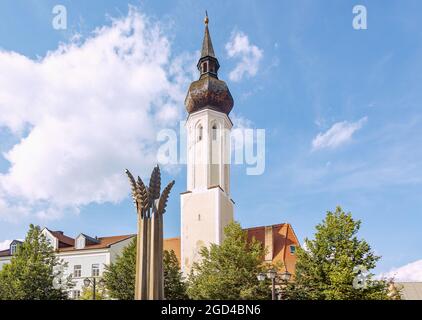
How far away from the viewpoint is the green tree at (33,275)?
1164 inches

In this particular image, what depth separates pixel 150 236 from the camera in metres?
16.2

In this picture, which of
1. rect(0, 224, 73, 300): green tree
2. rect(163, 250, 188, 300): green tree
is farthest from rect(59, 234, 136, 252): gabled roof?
rect(163, 250, 188, 300): green tree

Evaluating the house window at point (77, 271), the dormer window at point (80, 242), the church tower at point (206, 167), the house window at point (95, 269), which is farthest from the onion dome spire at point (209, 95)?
the house window at point (77, 271)

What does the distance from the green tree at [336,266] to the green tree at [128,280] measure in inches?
359

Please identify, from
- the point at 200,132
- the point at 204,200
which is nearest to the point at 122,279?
the point at 204,200

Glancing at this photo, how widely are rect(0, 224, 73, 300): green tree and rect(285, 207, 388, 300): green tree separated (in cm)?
1568

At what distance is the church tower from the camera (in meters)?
41.1

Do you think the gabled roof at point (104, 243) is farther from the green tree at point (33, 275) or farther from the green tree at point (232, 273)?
the green tree at point (232, 273)

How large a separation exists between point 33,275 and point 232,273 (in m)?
13.1
